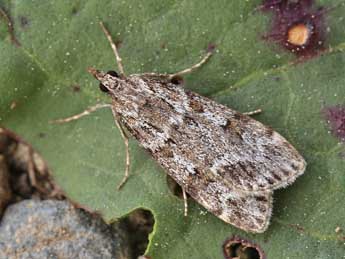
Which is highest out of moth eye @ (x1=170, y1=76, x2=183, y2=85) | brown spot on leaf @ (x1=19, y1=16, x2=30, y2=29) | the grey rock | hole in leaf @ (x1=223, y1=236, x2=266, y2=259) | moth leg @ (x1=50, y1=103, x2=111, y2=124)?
brown spot on leaf @ (x1=19, y1=16, x2=30, y2=29)

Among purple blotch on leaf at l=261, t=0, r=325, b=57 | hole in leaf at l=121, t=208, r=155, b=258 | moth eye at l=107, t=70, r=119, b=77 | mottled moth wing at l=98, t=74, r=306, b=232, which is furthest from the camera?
hole in leaf at l=121, t=208, r=155, b=258

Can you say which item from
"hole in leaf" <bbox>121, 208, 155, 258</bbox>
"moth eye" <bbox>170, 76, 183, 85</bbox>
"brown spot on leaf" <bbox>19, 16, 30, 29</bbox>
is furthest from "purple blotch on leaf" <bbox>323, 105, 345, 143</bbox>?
"brown spot on leaf" <bbox>19, 16, 30, 29</bbox>

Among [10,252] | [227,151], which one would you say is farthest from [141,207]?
[10,252]

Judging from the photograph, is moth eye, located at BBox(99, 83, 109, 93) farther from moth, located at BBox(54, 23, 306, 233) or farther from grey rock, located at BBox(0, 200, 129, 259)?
grey rock, located at BBox(0, 200, 129, 259)

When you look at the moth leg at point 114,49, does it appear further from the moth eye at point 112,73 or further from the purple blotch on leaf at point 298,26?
the purple blotch on leaf at point 298,26

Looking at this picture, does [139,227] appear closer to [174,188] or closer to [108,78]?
[174,188]

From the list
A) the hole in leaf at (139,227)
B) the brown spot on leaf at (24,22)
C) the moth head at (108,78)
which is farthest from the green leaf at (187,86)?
the hole in leaf at (139,227)
